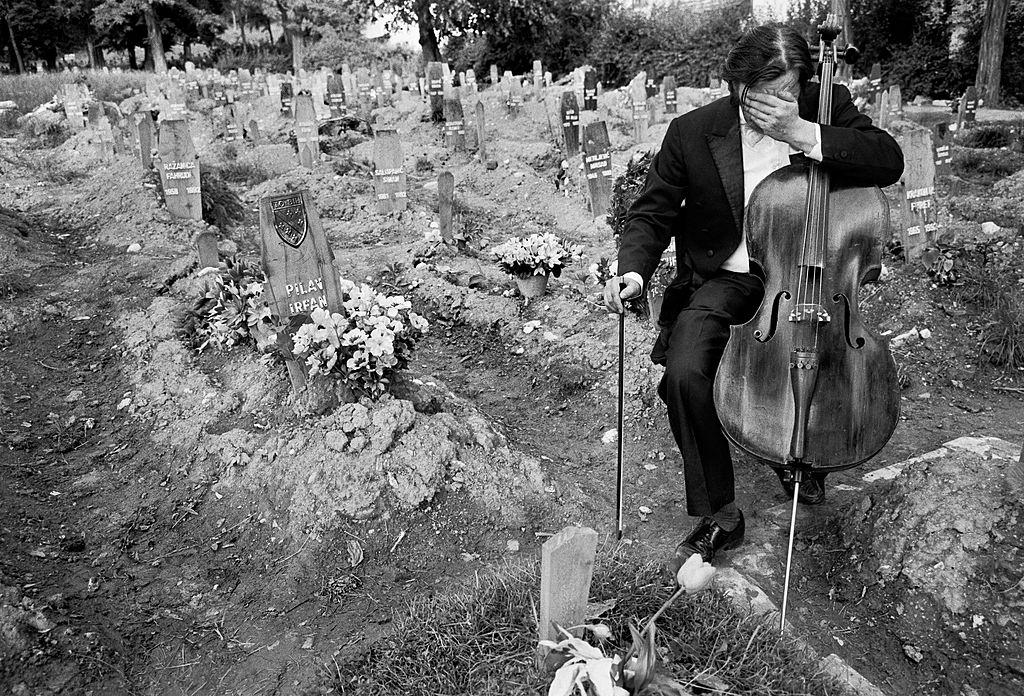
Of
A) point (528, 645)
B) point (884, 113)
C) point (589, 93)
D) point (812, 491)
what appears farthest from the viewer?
point (589, 93)

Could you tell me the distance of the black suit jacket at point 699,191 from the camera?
313 centimetres

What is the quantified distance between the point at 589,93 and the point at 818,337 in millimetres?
16540

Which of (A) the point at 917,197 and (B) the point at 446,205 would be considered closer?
(A) the point at 917,197

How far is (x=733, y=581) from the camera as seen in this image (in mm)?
2770

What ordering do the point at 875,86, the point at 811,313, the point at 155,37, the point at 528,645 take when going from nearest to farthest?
1. the point at 528,645
2. the point at 811,313
3. the point at 875,86
4. the point at 155,37

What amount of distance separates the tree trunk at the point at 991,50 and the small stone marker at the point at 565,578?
1876cm

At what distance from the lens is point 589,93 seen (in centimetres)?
1819

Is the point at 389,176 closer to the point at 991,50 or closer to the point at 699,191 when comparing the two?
the point at 699,191

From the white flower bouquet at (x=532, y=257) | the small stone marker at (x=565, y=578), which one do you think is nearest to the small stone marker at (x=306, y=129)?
the white flower bouquet at (x=532, y=257)

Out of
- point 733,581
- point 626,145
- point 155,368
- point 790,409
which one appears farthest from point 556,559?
point 626,145

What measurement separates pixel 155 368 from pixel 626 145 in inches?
Answer: 401

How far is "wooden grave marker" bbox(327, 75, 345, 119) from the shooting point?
17.9 meters

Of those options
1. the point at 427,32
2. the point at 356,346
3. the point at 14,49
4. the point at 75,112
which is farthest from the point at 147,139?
the point at 14,49

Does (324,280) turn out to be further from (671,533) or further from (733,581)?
(733,581)
